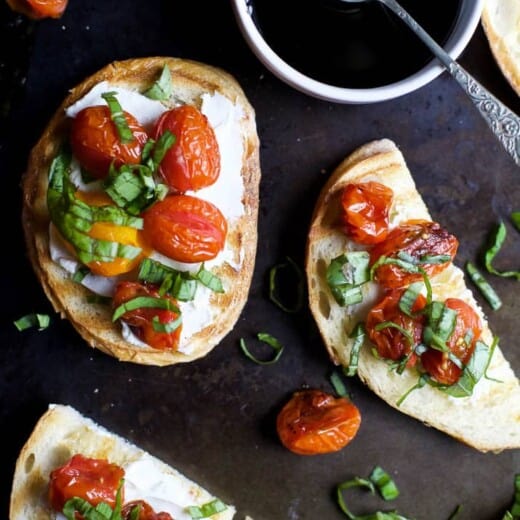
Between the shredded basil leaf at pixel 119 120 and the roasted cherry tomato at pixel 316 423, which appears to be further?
the roasted cherry tomato at pixel 316 423

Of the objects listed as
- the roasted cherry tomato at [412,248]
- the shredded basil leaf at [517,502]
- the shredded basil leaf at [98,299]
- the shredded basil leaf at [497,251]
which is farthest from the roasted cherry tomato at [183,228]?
the shredded basil leaf at [517,502]

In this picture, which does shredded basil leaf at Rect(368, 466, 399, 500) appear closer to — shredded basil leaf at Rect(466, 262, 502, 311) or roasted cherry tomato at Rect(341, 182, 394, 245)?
shredded basil leaf at Rect(466, 262, 502, 311)

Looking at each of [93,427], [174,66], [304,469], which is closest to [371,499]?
[304,469]

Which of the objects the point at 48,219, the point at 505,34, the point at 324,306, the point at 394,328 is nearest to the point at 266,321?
the point at 324,306

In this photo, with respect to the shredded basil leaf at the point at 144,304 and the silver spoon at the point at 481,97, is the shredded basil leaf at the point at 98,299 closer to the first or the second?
the shredded basil leaf at the point at 144,304

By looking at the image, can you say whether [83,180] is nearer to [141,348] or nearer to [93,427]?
[141,348]

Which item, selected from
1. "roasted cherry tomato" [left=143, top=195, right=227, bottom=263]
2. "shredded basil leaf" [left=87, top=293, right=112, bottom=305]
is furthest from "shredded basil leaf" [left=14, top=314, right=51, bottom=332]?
"roasted cherry tomato" [left=143, top=195, right=227, bottom=263]

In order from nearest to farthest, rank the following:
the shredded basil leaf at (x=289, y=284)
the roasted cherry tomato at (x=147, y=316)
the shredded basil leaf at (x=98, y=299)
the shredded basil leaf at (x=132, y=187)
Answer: the shredded basil leaf at (x=132, y=187) → the roasted cherry tomato at (x=147, y=316) → the shredded basil leaf at (x=98, y=299) → the shredded basil leaf at (x=289, y=284)
